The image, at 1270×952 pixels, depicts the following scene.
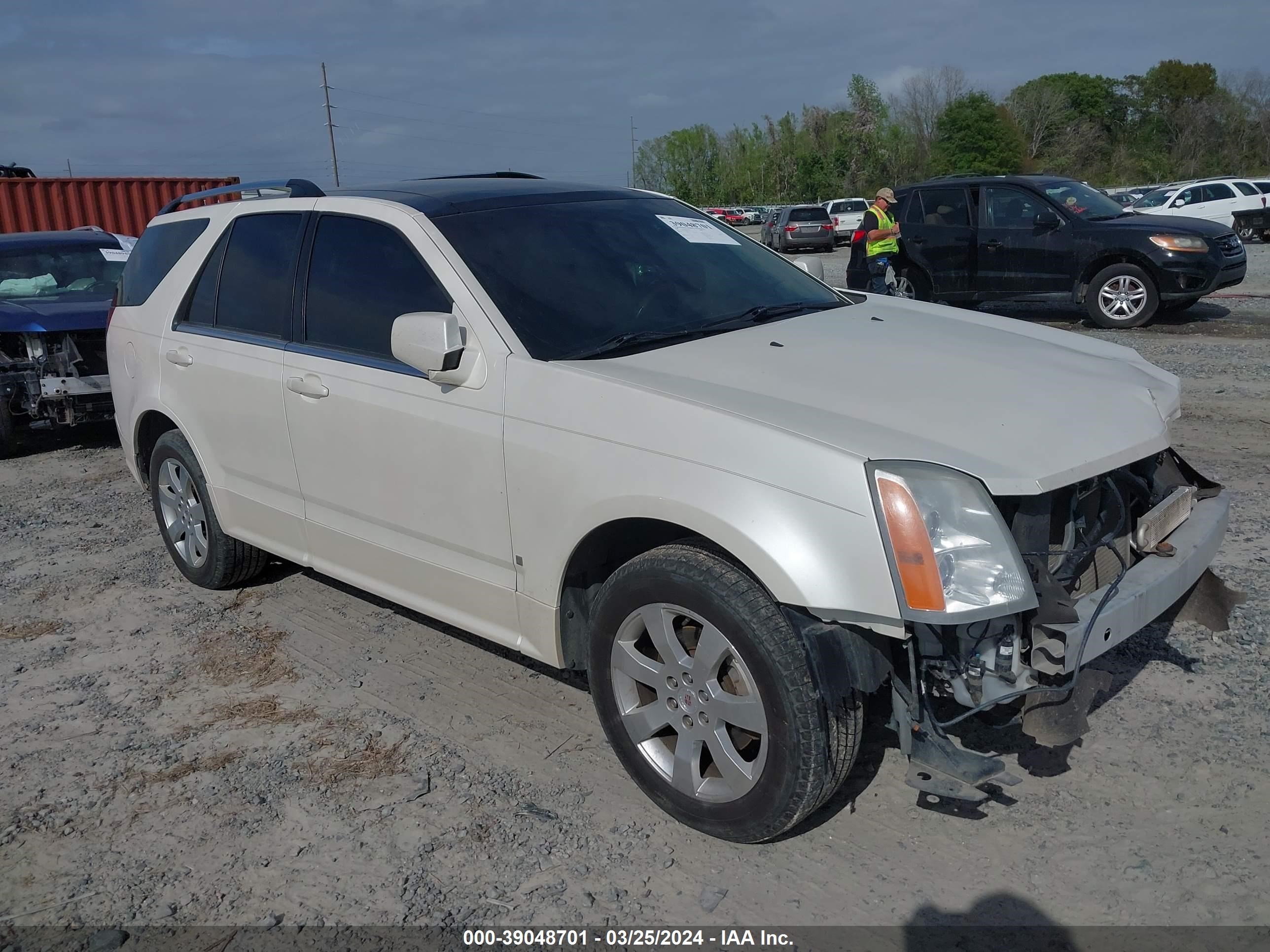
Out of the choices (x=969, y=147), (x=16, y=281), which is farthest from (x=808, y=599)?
(x=969, y=147)

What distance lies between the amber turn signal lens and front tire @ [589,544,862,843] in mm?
337

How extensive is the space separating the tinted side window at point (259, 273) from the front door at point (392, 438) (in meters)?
0.16

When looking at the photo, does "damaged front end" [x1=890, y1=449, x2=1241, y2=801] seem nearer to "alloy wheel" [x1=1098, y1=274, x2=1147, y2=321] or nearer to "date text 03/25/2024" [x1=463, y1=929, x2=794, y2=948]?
"date text 03/25/2024" [x1=463, y1=929, x2=794, y2=948]

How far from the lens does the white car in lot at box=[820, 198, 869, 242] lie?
35.4 metres

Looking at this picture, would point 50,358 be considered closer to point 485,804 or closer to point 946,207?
point 485,804

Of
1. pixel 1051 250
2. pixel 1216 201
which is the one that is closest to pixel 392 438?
pixel 1051 250

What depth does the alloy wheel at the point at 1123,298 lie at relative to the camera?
11.9m

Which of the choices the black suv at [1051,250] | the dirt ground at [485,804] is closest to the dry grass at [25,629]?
the dirt ground at [485,804]

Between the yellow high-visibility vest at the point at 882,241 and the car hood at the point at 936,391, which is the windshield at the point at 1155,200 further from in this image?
the car hood at the point at 936,391

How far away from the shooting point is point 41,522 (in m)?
6.77

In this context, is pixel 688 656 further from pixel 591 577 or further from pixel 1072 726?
pixel 1072 726

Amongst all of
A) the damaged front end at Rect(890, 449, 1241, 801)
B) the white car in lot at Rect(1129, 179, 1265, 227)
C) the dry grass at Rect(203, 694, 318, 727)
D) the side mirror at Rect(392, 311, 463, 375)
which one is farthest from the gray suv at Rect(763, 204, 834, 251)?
the damaged front end at Rect(890, 449, 1241, 801)

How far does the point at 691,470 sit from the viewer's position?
2.81 meters

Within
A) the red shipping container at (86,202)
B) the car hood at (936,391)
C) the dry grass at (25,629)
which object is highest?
the red shipping container at (86,202)
